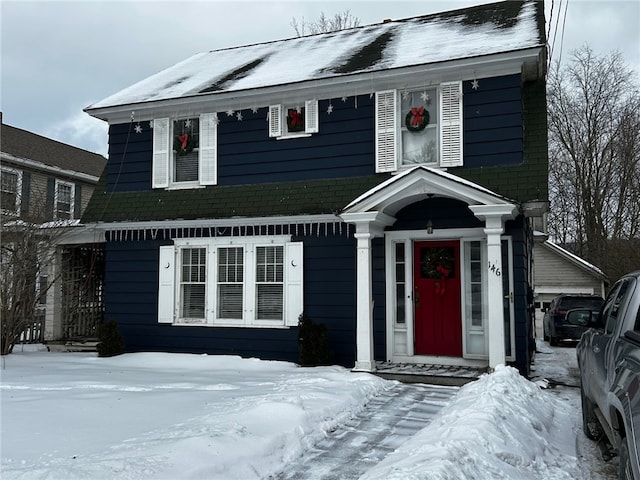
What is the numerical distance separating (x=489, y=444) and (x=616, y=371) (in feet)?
4.17

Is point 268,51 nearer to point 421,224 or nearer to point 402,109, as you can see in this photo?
point 402,109

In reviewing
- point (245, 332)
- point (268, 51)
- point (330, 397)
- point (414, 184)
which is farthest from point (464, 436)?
point (268, 51)

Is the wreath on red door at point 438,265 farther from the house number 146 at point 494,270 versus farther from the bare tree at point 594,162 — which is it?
the bare tree at point 594,162

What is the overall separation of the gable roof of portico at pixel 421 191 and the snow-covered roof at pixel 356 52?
6.75 ft

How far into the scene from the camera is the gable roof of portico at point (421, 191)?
25.6 ft

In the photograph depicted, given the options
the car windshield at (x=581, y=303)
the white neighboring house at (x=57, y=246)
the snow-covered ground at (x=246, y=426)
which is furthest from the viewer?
the car windshield at (x=581, y=303)

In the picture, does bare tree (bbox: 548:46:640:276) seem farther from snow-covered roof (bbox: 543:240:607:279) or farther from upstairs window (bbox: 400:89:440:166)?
upstairs window (bbox: 400:89:440:166)

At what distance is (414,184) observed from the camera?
26.9ft

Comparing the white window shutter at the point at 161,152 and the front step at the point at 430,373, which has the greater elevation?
the white window shutter at the point at 161,152

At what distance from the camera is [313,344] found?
8.91m

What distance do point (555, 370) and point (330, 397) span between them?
17.3 ft

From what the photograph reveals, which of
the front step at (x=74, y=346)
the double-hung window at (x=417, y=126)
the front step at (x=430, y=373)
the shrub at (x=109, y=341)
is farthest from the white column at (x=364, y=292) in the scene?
the front step at (x=74, y=346)

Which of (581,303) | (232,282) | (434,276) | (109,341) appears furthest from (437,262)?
(581,303)

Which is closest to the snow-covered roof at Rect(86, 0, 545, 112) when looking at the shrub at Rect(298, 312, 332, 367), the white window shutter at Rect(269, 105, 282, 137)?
the white window shutter at Rect(269, 105, 282, 137)
